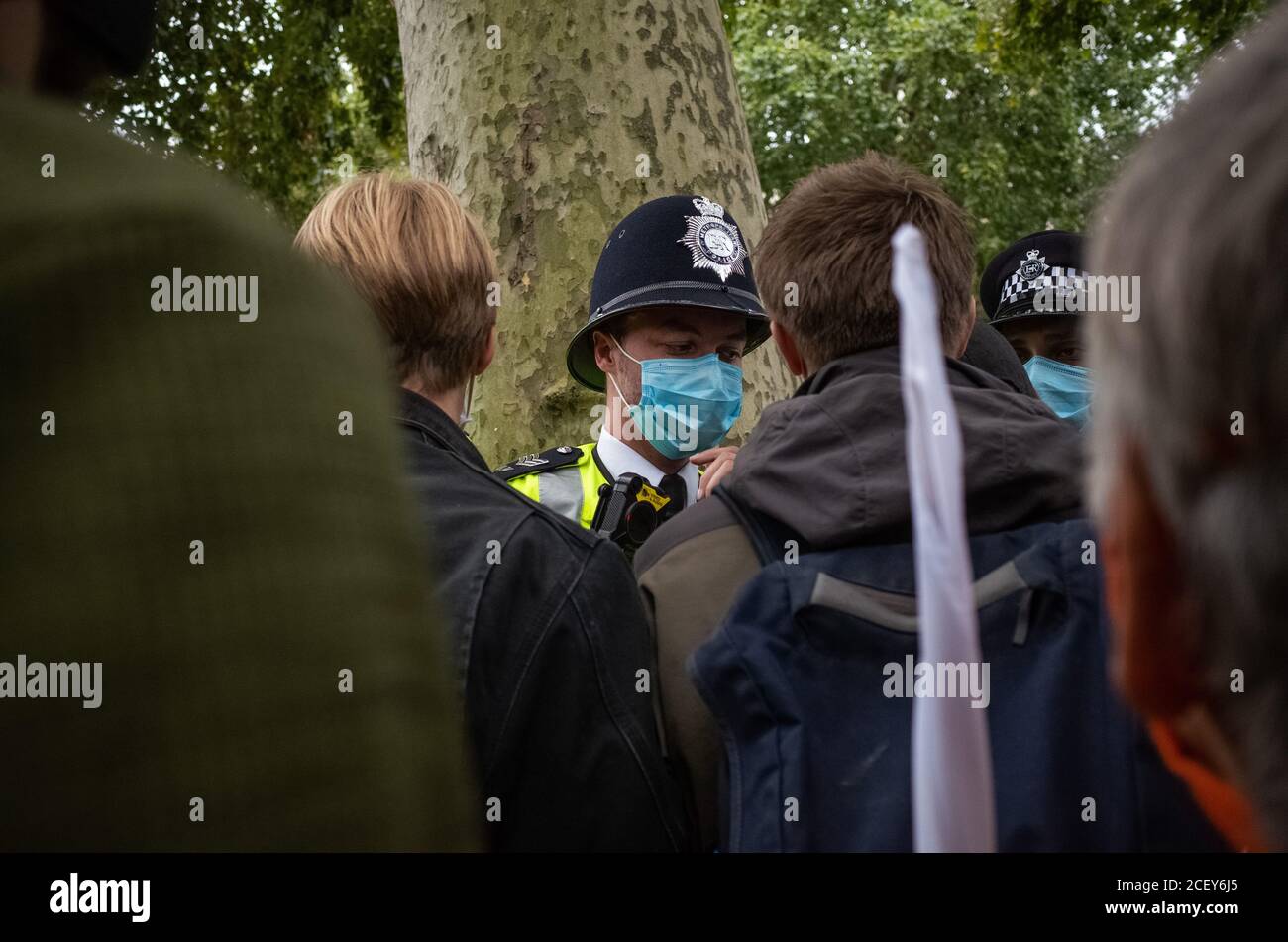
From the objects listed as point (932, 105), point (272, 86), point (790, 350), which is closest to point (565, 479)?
point (790, 350)

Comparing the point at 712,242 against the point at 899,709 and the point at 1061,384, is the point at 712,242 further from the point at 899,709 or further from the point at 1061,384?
the point at 899,709

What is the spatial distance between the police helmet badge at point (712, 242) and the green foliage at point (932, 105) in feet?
43.7

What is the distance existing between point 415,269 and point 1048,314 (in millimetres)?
2651

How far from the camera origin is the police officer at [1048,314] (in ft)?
13.4

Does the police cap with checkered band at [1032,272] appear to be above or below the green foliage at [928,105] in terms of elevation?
below

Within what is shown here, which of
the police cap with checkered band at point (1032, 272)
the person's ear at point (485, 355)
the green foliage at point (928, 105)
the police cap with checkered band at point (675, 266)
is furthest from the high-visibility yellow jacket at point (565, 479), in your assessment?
the green foliage at point (928, 105)

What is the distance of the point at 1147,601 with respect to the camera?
0.72m

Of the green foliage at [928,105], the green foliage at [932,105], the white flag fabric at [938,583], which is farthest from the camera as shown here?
the green foliage at [932,105]

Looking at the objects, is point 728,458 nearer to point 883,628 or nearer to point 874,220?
point 874,220

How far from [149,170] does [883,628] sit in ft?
4.29

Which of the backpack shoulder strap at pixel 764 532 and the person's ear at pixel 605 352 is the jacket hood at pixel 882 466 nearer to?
the backpack shoulder strap at pixel 764 532

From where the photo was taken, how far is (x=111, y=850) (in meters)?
0.69
